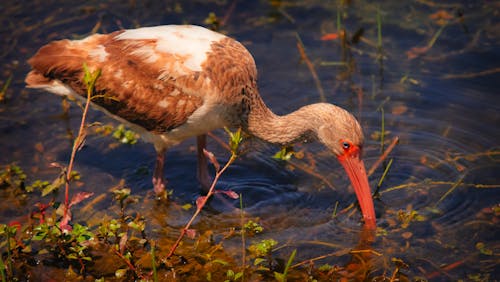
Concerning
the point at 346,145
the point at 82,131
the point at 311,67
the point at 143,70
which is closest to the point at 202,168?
the point at 143,70

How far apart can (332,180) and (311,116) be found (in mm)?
807

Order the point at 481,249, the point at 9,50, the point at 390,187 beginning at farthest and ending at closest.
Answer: the point at 9,50 < the point at 390,187 < the point at 481,249

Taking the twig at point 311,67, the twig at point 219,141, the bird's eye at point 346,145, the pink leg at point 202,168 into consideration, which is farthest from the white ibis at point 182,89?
the twig at point 311,67

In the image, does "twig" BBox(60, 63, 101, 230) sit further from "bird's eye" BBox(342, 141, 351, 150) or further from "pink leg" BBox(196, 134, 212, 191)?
"bird's eye" BBox(342, 141, 351, 150)

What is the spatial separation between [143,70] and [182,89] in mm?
379

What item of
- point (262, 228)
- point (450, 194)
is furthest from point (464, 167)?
point (262, 228)

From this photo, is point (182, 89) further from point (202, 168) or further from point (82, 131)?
point (82, 131)

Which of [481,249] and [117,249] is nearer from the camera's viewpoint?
[117,249]

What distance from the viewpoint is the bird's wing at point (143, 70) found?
18.1ft

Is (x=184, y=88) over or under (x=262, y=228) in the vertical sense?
over

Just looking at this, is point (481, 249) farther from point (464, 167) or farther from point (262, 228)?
point (262, 228)

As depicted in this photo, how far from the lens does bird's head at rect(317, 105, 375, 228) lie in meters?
5.30

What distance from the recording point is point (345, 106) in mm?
7004

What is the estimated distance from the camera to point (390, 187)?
600 centimetres
